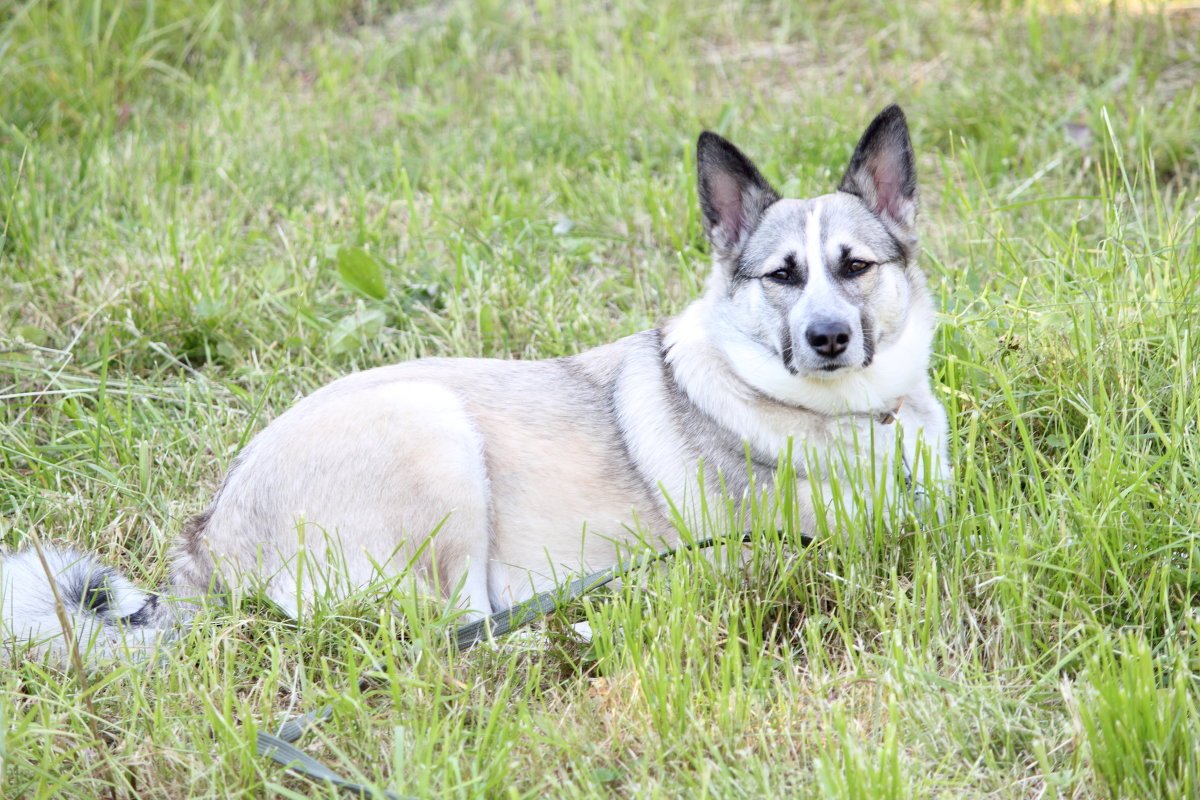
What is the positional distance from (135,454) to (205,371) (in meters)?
0.62

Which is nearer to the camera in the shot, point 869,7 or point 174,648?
point 174,648

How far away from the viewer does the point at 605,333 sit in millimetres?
4312

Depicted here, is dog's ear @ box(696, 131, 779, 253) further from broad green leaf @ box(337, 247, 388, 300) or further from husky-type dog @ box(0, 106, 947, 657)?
broad green leaf @ box(337, 247, 388, 300)

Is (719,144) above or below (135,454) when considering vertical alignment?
above

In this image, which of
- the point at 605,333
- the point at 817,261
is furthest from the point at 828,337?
the point at 605,333

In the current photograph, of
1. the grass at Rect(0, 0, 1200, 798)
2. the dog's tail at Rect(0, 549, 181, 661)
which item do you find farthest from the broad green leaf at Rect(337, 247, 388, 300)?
the dog's tail at Rect(0, 549, 181, 661)

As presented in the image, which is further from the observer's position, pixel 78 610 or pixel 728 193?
pixel 728 193

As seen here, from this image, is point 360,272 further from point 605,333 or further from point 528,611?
point 528,611

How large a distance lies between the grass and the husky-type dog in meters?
0.25

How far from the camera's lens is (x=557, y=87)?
5977 millimetres

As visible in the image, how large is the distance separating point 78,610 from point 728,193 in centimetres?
227

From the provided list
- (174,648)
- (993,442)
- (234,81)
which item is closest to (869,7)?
(234,81)

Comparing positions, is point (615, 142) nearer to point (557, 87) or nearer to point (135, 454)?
point (557, 87)

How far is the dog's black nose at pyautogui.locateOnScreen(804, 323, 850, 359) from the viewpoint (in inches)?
120
